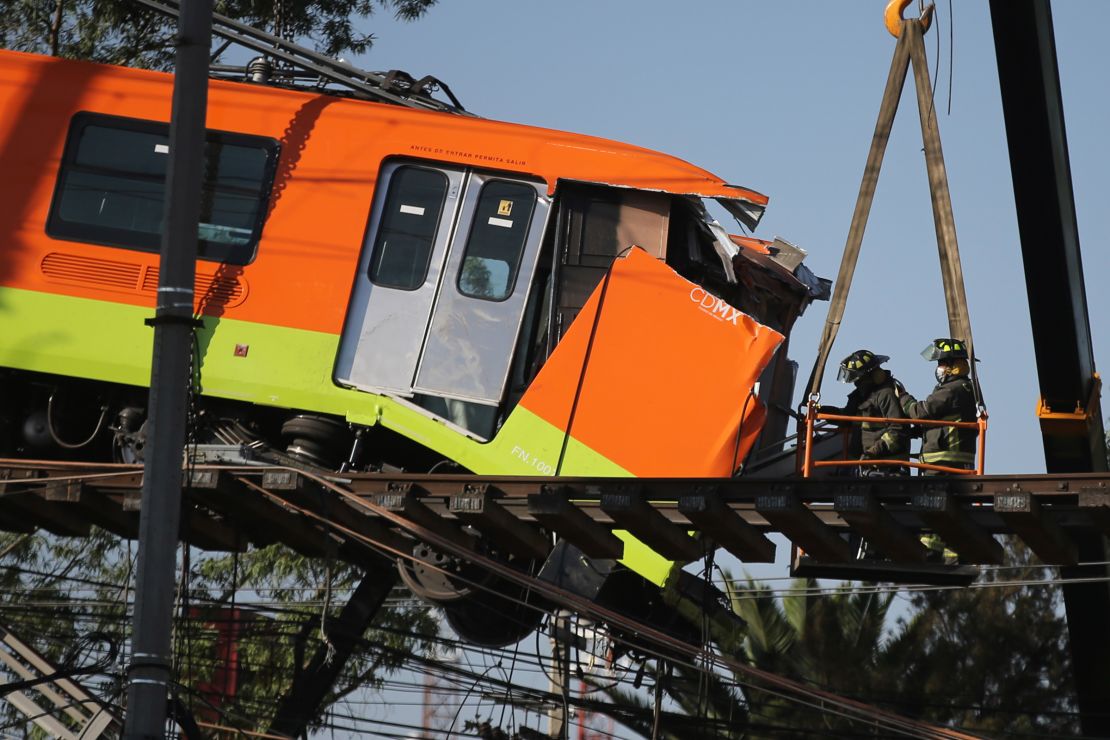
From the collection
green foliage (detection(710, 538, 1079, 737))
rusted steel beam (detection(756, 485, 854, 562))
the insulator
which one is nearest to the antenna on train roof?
the insulator

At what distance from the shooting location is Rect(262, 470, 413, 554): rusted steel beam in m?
12.1

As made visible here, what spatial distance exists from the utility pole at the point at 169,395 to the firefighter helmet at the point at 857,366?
7326 millimetres

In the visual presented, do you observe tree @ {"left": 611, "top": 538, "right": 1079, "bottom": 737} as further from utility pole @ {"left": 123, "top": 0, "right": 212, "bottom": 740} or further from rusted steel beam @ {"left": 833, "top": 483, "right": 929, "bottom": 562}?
utility pole @ {"left": 123, "top": 0, "right": 212, "bottom": 740}

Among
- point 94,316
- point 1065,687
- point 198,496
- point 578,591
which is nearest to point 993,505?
point 578,591

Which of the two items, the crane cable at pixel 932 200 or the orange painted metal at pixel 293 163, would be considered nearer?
the crane cable at pixel 932 200

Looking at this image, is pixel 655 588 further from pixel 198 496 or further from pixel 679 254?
pixel 198 496

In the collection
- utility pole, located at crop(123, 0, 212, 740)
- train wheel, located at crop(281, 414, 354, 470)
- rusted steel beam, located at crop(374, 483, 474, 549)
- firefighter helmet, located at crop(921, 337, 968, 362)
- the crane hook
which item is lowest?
utility pole, located at crop(123, 0, 212, 740)

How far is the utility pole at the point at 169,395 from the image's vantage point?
6.28m

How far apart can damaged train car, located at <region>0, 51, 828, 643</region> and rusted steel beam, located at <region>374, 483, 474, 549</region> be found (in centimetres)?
58

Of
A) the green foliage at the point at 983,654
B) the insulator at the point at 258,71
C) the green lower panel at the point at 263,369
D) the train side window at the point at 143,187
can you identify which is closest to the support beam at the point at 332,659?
the green lower panel at the point at 263,369

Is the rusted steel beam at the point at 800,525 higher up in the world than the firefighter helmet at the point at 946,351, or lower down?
lower down

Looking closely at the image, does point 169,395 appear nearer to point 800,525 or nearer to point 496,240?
point 800,525

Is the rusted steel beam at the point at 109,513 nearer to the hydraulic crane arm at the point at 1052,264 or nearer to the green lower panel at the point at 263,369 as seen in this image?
the green lower panel at the point at 263,369

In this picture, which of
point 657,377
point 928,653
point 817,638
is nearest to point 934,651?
point 928,653
